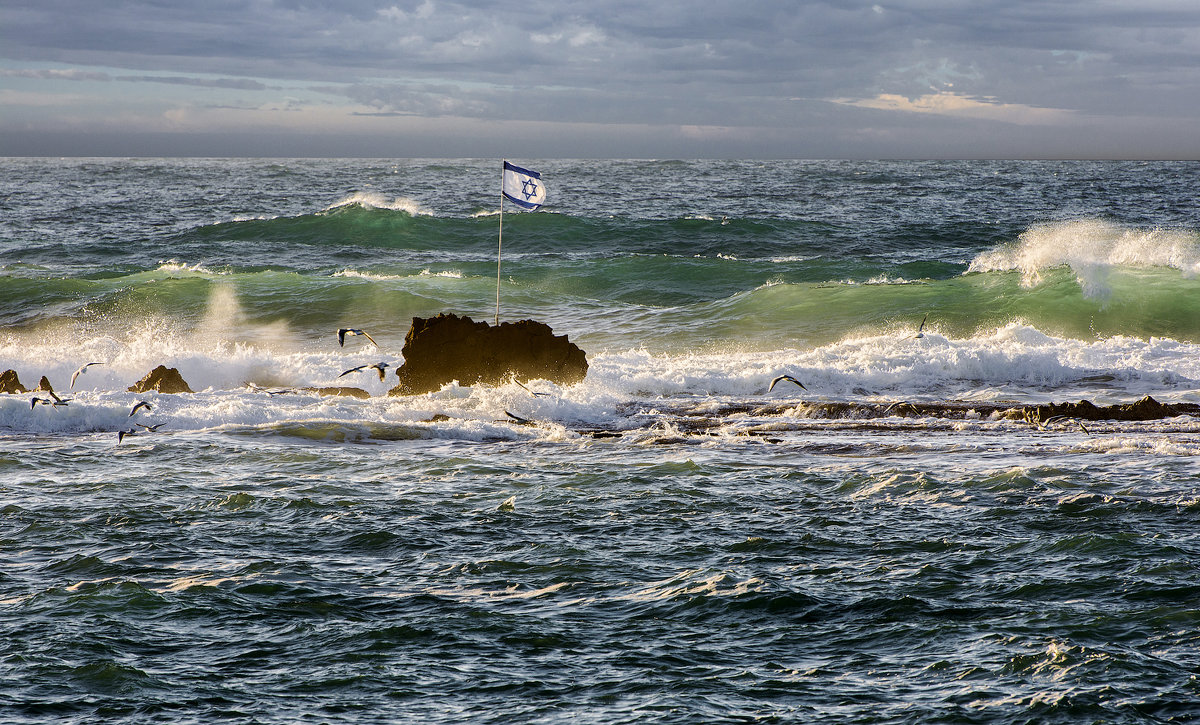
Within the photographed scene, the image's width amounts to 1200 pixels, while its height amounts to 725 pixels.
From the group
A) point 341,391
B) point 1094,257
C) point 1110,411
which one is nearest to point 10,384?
point 341,391

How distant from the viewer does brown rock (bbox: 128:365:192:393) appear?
1504 centimetres

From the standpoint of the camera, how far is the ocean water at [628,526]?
594cm

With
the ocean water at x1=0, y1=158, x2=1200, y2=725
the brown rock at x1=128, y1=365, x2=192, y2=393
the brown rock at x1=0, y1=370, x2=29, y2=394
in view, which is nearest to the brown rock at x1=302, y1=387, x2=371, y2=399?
the ocean water at x1=0, y1=158, x2=1200, y2=725

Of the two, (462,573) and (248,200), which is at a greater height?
(248,200)

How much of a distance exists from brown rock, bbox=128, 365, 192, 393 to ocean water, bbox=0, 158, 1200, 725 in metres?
0.82

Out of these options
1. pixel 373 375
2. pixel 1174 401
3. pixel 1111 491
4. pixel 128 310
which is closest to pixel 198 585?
pixel 1111 491

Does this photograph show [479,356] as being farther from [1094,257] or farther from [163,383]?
[1094,257]

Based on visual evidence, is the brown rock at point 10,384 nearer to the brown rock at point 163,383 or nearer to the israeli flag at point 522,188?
the brown rock at point 163,383

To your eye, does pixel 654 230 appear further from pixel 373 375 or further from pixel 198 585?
pixel 198 585

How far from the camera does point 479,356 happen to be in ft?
49.9

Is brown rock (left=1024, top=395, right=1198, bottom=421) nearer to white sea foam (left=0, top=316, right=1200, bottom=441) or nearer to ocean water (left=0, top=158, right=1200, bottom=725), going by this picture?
ocean water (left=0, top=158, right=1200, bottom=725)

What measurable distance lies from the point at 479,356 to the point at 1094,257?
773 inches

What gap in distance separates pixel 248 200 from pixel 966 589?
6029cm

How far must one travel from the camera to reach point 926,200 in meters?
62.4
